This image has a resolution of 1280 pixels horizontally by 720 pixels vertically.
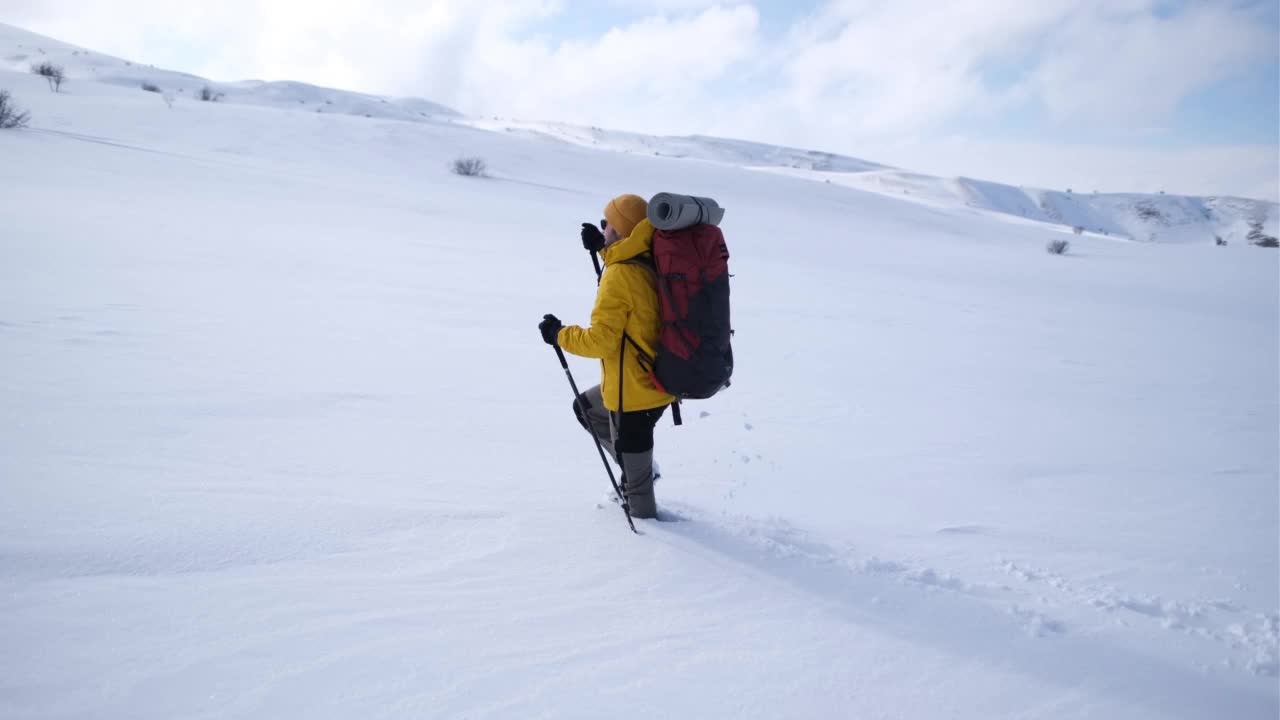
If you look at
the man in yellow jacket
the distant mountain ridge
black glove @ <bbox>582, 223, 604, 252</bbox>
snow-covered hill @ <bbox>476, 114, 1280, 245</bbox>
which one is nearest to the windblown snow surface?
the man in yellow jacket

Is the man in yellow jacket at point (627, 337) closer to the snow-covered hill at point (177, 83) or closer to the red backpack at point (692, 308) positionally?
the red backpack at point (692, 308)

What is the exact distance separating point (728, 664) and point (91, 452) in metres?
3.07

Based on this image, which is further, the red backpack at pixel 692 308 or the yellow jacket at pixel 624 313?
the yellow jacket at pixel 624 313

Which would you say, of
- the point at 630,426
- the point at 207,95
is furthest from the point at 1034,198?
the point at 630,426

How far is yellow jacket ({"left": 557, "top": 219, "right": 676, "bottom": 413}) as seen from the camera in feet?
9.05

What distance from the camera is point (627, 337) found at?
2836mm

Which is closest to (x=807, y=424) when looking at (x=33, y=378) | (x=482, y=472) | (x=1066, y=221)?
(x=482, y=472)

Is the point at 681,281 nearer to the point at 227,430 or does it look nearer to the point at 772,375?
the point at 227,430

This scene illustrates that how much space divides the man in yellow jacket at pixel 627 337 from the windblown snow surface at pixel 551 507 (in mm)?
311

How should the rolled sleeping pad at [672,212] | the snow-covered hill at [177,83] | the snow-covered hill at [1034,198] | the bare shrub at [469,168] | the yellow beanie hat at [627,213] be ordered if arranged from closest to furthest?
the rolled sleeping pad at [672,212], the yellow beanie hat at [627,213], the bare shrub at [469,168], the snow-covered hill at [177,83], the snow-covered hill at [1034,198]

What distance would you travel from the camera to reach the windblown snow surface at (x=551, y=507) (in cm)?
199

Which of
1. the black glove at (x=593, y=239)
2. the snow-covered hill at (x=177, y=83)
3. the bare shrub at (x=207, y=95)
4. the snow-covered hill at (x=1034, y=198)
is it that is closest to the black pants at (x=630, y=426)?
the black glove at (x=593, y=239)

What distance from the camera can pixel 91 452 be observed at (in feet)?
10.2

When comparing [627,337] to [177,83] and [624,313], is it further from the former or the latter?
[177,83]
